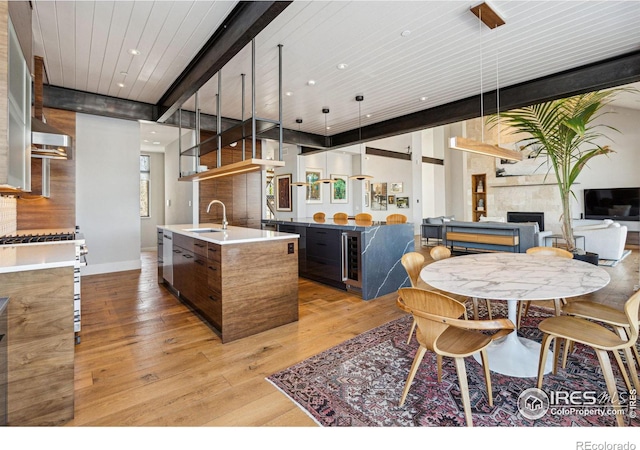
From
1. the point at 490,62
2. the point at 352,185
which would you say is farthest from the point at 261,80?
the point at 352,185

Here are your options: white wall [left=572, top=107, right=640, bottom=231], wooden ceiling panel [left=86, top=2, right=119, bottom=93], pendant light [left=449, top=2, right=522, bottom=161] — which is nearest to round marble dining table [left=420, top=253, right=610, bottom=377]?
pendant light [left=449, top=2, right=522, bottom=161]

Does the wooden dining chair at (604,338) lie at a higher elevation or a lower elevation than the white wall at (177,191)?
lower

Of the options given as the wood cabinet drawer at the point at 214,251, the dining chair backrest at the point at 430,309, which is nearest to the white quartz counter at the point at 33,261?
the wood cabinet drawer at the point at 214,251

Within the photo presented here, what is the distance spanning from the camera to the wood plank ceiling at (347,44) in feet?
9.02

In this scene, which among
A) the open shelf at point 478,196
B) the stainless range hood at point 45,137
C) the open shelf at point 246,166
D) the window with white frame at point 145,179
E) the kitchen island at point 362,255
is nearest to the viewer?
the stainless range hood at point 45,137

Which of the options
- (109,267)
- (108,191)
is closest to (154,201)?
(108,191)

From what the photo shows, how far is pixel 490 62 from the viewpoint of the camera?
3691mm

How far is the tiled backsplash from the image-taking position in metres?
3.20

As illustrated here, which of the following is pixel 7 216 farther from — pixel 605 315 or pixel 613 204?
pixel 613 204

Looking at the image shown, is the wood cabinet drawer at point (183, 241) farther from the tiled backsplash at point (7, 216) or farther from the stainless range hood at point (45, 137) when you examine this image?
the tiled backsplash at point (7, 216)

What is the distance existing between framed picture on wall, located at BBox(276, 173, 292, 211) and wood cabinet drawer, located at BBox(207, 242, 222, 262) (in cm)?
560

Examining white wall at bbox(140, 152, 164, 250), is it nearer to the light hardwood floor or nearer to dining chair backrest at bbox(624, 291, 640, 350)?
the light hardwood floor

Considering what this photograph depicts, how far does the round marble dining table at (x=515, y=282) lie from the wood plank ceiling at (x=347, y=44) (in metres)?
2.18
